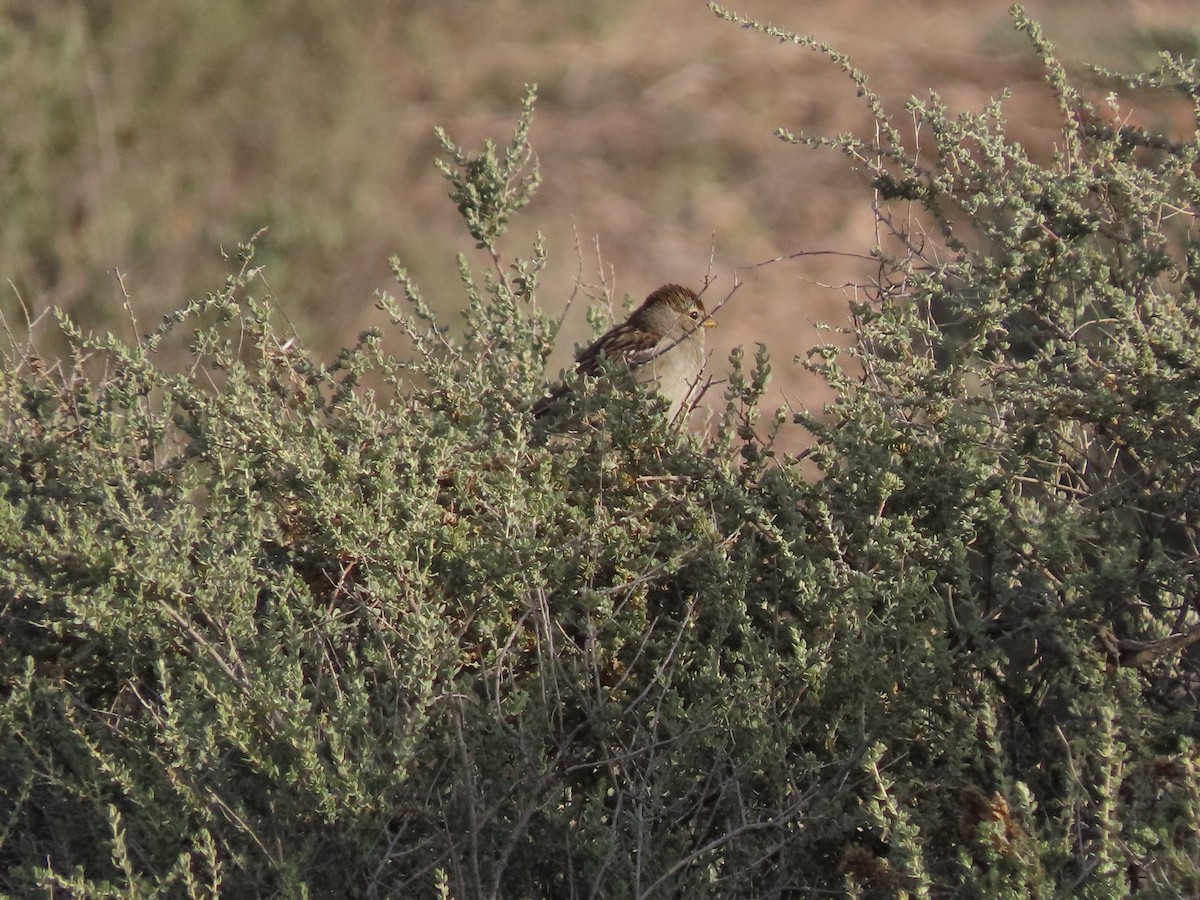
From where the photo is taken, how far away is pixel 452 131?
11141 millimetres

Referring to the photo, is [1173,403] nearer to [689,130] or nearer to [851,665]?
[851,665]

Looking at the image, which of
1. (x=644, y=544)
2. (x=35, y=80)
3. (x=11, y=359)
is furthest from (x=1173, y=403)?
(x=35, y=80)

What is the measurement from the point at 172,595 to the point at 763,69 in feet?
33.5

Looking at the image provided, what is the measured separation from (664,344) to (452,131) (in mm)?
6606

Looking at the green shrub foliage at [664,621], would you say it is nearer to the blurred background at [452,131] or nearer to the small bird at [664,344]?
the small bird at [664,344]

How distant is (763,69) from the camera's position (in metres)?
12.2

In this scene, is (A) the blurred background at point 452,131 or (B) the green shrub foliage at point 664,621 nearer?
(B) the green shrub foliage at point 664,621

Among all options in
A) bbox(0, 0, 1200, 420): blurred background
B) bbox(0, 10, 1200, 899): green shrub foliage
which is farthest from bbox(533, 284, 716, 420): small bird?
bbox(0, 10, 1200, 899): green shrub foliage

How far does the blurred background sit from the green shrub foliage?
9.38 ft

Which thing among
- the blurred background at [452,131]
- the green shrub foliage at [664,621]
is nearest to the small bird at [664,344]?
the blurred background at [452,131]

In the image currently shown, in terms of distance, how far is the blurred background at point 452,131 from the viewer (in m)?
7.80

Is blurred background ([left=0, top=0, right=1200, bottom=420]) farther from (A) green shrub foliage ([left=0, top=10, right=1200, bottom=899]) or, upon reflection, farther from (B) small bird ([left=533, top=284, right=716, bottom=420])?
(A) green shrub foliage ([left=0, top=10, right=1200, bottom=899])

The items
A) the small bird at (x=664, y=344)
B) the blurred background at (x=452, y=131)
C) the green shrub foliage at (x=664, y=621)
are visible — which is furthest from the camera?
the blurred background at (x=452, y=131)

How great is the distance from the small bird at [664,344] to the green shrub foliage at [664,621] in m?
1.31
